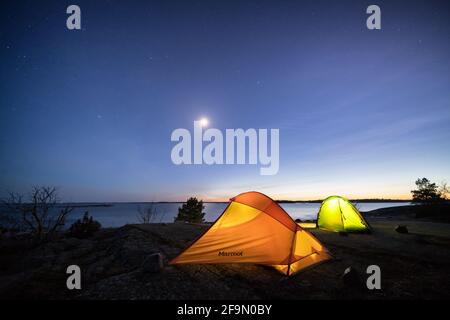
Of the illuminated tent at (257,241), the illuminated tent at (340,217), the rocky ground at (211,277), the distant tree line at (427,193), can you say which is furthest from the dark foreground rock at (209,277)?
the distant tree line at (427,193)

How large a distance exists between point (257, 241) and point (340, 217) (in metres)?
8.09

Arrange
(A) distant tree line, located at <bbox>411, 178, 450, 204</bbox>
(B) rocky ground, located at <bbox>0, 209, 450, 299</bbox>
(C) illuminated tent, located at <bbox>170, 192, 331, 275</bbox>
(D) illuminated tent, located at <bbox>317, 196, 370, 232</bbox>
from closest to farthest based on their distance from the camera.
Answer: (B) rocky ground, located at <bbox>0, 209, 450, 299</bbox> → (C) illuminated tent, located at <bbox>170, 192, 331, 275</bbox> → (D) illuminated tent, located at <bbox>317, 196, 370, 232</bbox> → (A) distant tree line, located at <bbox>411, 178, 450, 204</bbox>

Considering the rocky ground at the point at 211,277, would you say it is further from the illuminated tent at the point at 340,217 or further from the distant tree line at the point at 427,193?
the distant tree line at the point at 427,193

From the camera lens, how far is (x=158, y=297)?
3.95 m

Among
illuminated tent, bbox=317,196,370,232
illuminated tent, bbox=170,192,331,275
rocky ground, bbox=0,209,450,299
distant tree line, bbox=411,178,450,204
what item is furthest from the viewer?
distant tree line, bbox=411,178,450,204

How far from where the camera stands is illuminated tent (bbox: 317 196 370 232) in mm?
11031

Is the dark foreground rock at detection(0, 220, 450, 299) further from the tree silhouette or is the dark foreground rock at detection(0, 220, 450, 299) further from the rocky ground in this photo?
the tree silhouette

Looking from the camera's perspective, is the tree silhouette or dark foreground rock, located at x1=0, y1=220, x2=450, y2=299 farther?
the tree silhouette

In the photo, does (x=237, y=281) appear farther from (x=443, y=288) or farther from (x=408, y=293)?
(x=443, y=288)

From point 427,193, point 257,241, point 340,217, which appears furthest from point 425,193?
point 257,241

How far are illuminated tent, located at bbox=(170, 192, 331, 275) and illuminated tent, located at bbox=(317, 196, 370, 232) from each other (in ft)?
20.4

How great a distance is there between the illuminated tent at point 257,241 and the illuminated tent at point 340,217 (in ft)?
20.4

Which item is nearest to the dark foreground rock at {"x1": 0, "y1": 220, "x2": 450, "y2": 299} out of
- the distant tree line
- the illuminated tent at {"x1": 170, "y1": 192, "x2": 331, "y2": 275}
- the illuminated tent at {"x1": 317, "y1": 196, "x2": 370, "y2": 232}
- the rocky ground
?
the rocky ground
